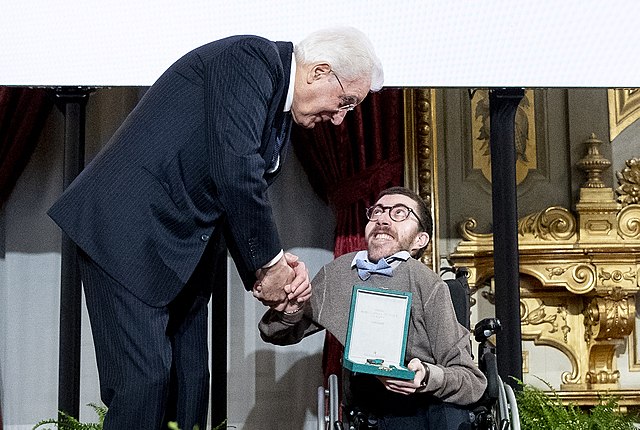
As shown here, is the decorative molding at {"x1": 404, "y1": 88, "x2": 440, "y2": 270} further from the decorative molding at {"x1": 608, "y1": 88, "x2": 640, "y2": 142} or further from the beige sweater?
the beige sweater

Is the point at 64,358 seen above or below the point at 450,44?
below

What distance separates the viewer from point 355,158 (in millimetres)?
4098

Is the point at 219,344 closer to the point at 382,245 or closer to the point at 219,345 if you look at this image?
the point at 219,345

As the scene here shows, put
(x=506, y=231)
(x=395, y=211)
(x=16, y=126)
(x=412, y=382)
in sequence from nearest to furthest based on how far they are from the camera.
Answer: (x=412, y=382)
(x=395, y=211)
(x=506, y=231)
(x=16, y=126)

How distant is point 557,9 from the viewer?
3.56m

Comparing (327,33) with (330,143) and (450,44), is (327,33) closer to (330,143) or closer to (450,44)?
(450,44)

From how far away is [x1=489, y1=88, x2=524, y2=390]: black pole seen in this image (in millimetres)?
3477

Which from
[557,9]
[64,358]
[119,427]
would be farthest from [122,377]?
[557,9]

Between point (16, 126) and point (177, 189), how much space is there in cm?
226

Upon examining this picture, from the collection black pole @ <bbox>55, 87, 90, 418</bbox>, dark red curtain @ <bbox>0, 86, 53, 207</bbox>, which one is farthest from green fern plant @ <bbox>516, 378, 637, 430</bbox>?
dark red curtain @ <bbox>0, 86, 53, 207</bbox>

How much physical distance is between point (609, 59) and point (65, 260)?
7.08ft

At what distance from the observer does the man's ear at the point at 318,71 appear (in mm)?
2143

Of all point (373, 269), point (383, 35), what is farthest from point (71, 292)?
point (383, 35)

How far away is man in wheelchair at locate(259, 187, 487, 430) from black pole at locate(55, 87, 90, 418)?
3.70 feet
